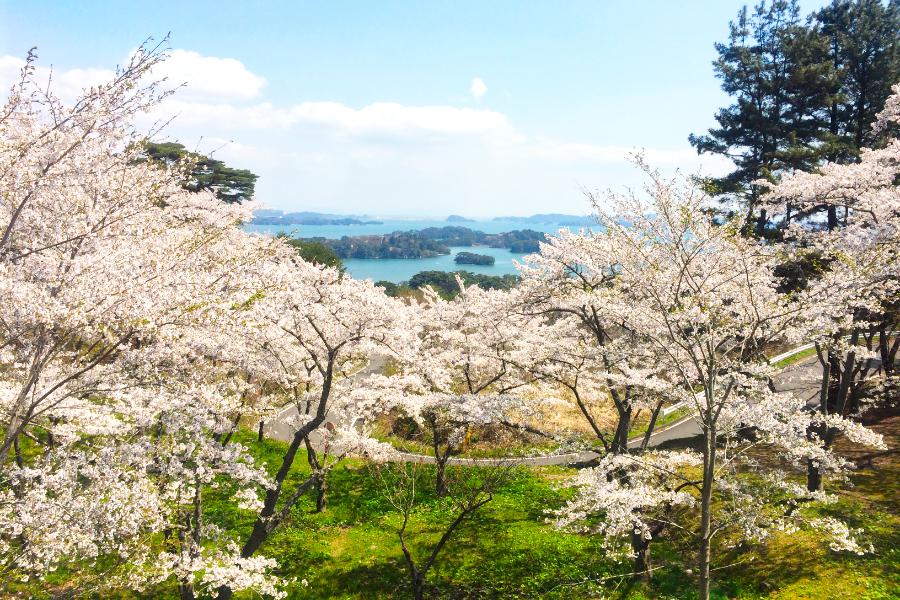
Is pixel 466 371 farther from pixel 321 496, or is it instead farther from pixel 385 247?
pixel 385 247

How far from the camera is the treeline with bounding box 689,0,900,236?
18.4m

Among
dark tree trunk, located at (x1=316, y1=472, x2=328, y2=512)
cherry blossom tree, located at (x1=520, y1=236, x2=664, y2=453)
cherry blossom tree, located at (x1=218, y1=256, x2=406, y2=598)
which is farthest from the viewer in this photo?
dark tree trunk, located at (x1=316, y1=472, x2=328, y2=512)

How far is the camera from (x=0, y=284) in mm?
4723

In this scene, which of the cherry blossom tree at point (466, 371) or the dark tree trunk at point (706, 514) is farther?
the cherry blossom tree at point (466, 371)

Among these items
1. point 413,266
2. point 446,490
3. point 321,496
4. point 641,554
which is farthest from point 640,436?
point 413,266

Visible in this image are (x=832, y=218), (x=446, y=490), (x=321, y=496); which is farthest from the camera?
(x=832, y=218)

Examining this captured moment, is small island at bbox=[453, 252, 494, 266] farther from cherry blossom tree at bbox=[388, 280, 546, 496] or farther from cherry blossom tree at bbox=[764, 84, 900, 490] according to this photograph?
cherry blossom tree at bbox=[764, 84, 900, 490]

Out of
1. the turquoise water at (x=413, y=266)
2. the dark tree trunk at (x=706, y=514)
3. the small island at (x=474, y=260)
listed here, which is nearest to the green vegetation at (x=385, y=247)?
the turquoise water at (x=413, y=266)

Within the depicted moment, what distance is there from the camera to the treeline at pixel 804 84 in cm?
1844

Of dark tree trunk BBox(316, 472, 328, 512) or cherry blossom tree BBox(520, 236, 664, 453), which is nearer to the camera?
cherry blossom tree BBox(520, 236, 664, 453)

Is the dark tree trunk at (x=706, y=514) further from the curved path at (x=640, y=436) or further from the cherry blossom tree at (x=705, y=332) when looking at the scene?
the curved path at (x=640, y=436)

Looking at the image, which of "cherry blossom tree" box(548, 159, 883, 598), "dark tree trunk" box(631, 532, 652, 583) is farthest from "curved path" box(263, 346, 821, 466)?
"cherry blossom tree" box(548, 159, 883, 598)

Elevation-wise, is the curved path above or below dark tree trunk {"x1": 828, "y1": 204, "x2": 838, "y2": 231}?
below

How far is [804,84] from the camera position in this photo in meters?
18.8
